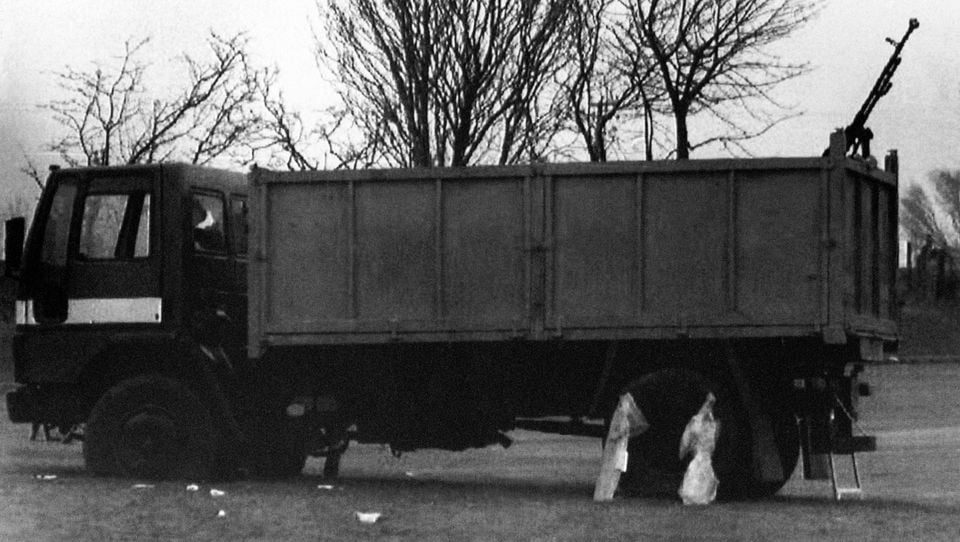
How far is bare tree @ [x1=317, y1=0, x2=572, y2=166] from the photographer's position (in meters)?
37.4

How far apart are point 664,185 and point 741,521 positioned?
9.41ft

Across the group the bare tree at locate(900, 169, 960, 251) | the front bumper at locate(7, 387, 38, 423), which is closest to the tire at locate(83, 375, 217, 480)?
the front bumper at locate(7, 387, 38, 423)

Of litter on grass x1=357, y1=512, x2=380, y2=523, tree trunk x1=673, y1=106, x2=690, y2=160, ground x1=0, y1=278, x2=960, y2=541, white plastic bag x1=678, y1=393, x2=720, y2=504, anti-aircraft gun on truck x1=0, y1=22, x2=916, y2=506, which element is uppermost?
tree trunk x1=673, y1=106, x2=690, y2=160

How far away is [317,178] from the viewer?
16719mm

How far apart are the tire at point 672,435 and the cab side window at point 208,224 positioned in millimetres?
3687

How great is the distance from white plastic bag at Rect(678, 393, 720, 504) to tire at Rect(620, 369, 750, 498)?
0.08 m

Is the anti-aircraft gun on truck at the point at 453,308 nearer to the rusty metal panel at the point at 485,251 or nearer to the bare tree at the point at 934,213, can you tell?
the rusty metal panel at the point at 485,251

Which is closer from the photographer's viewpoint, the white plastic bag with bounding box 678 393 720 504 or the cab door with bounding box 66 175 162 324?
the white plastic bag with bounding box 678 393 720 504

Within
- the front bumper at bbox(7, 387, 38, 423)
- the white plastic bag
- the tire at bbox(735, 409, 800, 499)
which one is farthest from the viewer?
the front bumper at bbox(7, 387, 38, 423)

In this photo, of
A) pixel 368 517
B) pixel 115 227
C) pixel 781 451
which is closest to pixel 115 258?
pixel 115 227

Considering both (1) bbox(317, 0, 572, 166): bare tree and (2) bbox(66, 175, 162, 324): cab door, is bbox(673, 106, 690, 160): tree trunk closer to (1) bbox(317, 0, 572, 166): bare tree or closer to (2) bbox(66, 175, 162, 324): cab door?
(1) bbox(317, 0, 572, 166): bare tree

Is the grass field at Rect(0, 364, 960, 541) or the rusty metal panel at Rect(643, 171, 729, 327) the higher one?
the rusty metal panel at Rect(643, 171, 729, 327)

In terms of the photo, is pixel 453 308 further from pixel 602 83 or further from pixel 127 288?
pixel 602 83

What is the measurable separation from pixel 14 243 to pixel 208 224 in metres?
1.53
